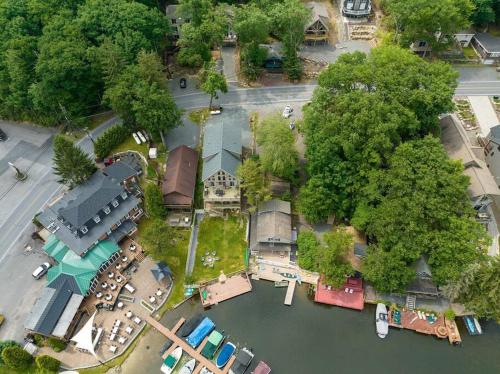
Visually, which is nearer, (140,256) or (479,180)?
(479,180)

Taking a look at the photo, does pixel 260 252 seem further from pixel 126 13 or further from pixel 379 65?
Answer: pixel 126 13

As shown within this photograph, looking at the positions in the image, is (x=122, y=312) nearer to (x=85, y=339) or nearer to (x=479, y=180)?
(x=85, y=339)

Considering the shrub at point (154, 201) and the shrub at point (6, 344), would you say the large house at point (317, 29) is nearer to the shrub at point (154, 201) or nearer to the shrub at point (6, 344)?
the shrub at point (154, 201)

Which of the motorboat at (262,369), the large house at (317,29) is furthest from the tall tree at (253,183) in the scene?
the large house at (317,29)

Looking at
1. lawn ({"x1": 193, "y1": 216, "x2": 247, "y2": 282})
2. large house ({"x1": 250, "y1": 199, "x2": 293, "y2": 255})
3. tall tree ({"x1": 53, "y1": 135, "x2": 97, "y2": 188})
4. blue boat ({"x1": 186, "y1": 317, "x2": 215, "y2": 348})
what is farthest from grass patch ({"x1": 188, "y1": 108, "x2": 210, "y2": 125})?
blue boat ({"x1": 186, "y1": 317, "x2": 215, "y2": 348})

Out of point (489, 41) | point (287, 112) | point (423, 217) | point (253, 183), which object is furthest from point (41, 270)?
point (489, 41)

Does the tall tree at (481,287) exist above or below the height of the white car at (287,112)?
below
